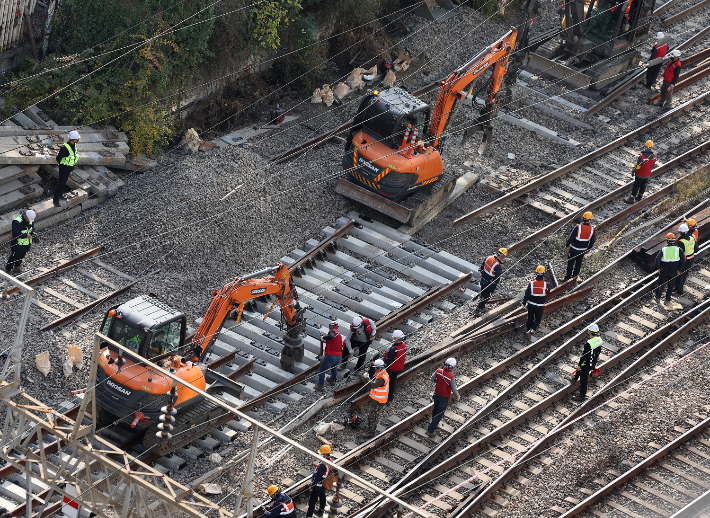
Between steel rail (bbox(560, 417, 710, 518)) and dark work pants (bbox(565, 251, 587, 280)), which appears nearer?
steel rail (bbox(560, 417, 710, 518))

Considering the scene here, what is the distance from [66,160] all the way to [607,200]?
38.3 feet

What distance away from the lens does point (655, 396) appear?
21.2 meters

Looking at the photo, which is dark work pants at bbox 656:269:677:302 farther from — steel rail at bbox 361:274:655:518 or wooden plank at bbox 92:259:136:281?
wooden plank at bbox 92:259:136:281

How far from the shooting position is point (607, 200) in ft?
88.2

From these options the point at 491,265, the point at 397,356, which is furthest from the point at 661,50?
the point at 397,356

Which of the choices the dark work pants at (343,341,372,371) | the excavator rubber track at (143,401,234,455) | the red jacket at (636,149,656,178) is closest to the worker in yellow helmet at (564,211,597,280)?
the red jacket at (636,149,656,178)

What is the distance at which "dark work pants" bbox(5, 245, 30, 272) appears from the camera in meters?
22.0

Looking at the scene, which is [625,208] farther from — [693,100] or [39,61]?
[39,61]

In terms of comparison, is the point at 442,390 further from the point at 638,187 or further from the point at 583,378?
the point at 638,187

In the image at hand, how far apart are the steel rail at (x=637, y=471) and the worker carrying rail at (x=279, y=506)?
436cm

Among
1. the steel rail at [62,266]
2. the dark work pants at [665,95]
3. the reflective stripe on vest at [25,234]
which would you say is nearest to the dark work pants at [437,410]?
the steel rail at [62,266]

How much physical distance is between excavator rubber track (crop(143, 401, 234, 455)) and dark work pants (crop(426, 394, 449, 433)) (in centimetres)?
335

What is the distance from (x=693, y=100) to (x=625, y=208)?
17.5ft

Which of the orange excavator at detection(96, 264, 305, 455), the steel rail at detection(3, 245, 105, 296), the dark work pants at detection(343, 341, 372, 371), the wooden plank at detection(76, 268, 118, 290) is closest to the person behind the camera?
the orange excavator at detection(96, 264, 305, 455)
